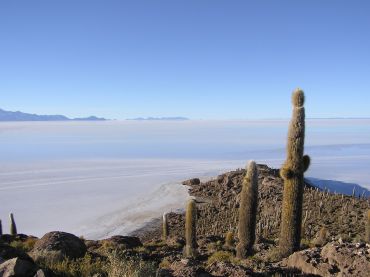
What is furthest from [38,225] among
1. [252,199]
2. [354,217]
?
[354,217]

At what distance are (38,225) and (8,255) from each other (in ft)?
67.7

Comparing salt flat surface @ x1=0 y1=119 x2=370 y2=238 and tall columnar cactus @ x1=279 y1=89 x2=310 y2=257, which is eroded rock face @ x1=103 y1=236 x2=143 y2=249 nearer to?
tall columnar cactus @ x1=279 y1=89 x2=310 y2=257

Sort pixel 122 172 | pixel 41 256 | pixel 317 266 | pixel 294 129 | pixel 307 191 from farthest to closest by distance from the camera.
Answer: pixel 122 172
pixel 307 191
pixel 294 129
pixel 41 256
pixel 317 266

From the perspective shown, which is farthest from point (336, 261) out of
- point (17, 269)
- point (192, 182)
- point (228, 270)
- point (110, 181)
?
point (110, 181)

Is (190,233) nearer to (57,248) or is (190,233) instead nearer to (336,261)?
(57,248)

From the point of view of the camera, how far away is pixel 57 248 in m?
10.4

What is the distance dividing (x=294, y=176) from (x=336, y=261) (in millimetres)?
4753

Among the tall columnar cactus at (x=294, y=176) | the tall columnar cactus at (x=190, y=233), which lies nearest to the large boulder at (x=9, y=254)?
the tall columnar cactus at (x=294, y=176)

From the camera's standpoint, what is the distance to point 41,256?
9.46 m

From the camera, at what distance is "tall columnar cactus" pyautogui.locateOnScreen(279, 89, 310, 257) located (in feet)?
42.0

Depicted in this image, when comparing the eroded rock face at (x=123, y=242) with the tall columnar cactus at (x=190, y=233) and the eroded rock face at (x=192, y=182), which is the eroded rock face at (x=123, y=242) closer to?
the tall columnar cactus at (x=190, y=233)

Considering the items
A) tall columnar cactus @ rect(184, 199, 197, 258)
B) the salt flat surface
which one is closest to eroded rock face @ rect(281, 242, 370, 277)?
tall columnar cactus @ rect(184, 199, 197, 258)

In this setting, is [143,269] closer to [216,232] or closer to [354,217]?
[216,232]

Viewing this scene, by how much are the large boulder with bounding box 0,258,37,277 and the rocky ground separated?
15mm
